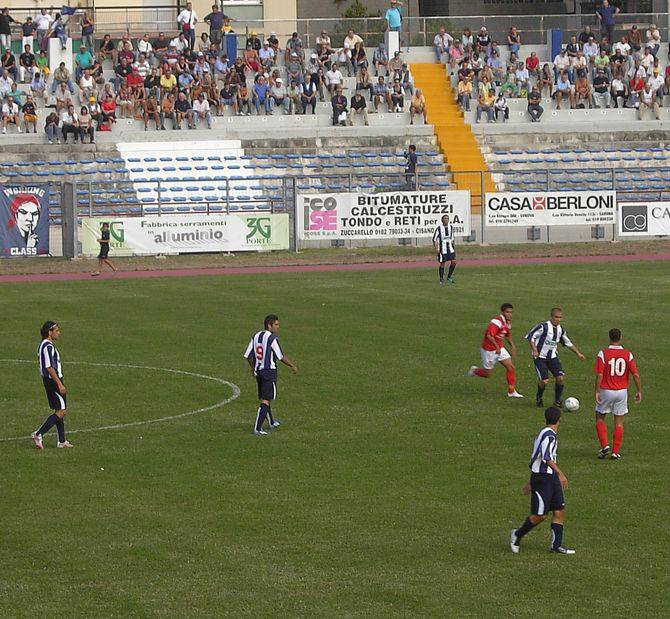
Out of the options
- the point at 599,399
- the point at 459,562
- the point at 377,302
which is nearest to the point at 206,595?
the point at 459,562

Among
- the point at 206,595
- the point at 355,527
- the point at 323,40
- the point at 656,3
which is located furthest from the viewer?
the point at 656,3

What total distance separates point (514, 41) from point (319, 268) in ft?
72.8

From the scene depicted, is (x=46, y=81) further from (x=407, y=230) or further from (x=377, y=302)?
(x=377, y=302)

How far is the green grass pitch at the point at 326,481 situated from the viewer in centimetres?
1412

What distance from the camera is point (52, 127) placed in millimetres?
55062

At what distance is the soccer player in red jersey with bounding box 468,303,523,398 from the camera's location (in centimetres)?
2370

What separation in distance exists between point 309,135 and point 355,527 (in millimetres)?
43019

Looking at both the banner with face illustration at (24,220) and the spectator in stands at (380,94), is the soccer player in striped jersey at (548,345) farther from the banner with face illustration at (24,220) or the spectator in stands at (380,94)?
the spectator in stands at (380,94)

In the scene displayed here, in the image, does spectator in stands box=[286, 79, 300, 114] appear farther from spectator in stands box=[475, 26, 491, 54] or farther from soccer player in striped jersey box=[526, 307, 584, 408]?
soccer player in striped jersey box=[526, 307, 584, 408]

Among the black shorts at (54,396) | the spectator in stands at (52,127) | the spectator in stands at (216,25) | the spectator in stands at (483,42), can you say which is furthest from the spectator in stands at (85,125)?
the black shorts at (54,396)

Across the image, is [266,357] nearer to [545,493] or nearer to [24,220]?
[545,493]

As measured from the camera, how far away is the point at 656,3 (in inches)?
2756

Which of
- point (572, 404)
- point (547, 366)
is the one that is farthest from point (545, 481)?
point (547, 366)

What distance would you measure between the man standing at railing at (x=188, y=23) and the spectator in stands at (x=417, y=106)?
10360 mm
